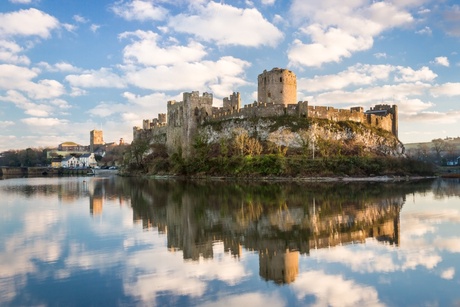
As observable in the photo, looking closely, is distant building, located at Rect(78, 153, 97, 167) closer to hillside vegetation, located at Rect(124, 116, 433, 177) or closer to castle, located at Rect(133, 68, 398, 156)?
castle, located at Rect(133, 68, 398, 156)

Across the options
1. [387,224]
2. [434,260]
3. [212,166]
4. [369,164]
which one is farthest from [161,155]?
[434,260]

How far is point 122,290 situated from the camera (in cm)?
779

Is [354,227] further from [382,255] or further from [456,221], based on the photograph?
[456,221]

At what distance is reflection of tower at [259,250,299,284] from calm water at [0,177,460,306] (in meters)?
0.02

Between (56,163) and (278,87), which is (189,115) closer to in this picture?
(278,87)

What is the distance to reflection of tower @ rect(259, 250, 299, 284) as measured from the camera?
28.2 feet

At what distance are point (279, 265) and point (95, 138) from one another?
15029 centimetres

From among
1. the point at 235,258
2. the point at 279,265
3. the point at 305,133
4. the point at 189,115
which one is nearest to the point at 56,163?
the point at 189,115

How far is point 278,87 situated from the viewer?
57719 millimetres

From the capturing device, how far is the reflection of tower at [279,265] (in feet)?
28.2

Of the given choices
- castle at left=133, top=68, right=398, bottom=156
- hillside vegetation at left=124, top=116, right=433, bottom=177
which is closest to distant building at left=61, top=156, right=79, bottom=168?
castle at left=133, top=68, right=398, bottom=156

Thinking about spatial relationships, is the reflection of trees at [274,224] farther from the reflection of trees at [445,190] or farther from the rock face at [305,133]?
the rock face at [305,133]

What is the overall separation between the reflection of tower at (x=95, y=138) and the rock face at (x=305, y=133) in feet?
335

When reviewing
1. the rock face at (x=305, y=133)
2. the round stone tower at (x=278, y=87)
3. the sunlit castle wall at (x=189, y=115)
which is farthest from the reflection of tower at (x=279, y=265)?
the round stone tower at (x=278, y=87)
